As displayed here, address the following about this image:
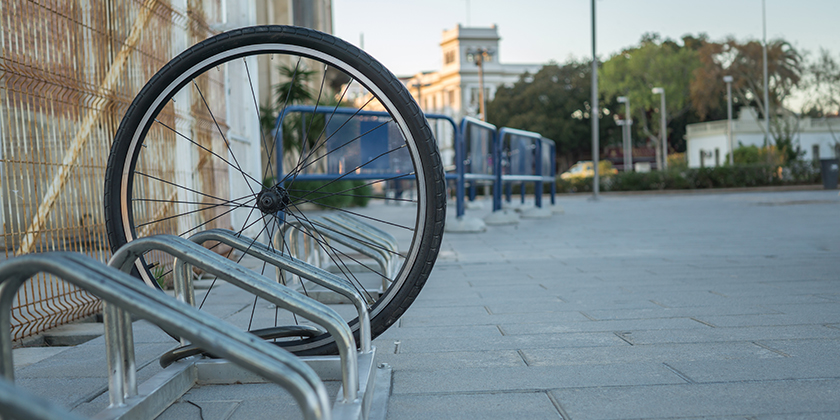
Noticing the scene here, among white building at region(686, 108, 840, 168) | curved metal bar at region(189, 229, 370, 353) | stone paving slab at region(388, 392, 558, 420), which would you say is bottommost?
stone paving slab at region(388, 392, 558, 420)

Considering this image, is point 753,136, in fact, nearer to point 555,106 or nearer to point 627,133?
point 627,133

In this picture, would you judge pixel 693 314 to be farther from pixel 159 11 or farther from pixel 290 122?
pixel 290 122

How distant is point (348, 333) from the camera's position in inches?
70.7

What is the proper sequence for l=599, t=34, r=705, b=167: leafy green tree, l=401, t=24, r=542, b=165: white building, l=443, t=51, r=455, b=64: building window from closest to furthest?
1. l=599, t=34, r=705, b=167: leafy green tree
2. l=401, t=24, r=542, b=165: white building
3. l=443, t=51, r=455, b=64: building window

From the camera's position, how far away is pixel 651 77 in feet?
170

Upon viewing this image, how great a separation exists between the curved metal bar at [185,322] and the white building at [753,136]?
1993 inches

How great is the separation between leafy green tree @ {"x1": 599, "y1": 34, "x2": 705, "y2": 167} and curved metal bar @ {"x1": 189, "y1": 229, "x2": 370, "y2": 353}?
5334 cm

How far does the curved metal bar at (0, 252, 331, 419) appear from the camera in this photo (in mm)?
1272

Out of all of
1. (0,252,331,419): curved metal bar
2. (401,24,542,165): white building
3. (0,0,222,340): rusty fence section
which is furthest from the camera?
(401,24,542,165): white building

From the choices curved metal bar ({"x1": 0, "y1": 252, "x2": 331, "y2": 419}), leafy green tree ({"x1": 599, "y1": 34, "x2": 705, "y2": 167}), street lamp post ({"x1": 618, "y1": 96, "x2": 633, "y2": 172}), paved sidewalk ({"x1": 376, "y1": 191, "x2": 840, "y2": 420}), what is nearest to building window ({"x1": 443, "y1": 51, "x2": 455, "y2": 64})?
leafy green tree ({"x1": 599, "y1": 34, "x2": 705, "y2": 167})

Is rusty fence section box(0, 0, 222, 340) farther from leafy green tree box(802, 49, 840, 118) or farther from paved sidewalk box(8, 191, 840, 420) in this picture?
leafy green tree box(802, 49, 840, 118)

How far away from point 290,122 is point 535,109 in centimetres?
4219

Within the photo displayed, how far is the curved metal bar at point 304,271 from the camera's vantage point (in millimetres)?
2191

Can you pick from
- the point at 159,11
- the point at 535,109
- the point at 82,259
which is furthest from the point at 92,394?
the point at 535,109
